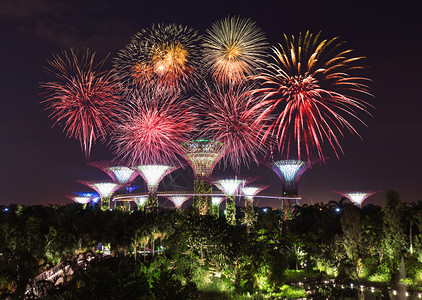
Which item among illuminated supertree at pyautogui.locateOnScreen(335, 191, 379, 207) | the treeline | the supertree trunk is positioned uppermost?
illuminated supertree at pyautogui.locateOnScreen(335, 191, 379, 207)


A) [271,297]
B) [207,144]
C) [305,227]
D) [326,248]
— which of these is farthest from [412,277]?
[207,144]

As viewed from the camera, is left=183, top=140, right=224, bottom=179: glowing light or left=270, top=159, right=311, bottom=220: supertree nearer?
left=183, top=140, right=224, bottom=179: glowing light

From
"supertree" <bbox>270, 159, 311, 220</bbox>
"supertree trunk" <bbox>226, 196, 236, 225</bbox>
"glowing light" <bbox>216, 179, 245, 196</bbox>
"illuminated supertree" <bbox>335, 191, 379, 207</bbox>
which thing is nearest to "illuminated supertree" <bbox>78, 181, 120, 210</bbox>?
"glowing light" <bbox>216, 179, 245, 196</bbox>

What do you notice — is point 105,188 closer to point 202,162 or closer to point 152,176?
point 152,176

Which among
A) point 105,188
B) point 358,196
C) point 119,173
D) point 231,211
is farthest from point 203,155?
point 358,196

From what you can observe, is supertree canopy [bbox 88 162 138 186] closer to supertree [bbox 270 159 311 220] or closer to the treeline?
supertree [bbox 270 159 311 220]

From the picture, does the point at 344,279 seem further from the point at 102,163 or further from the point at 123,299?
the point at 102,163
